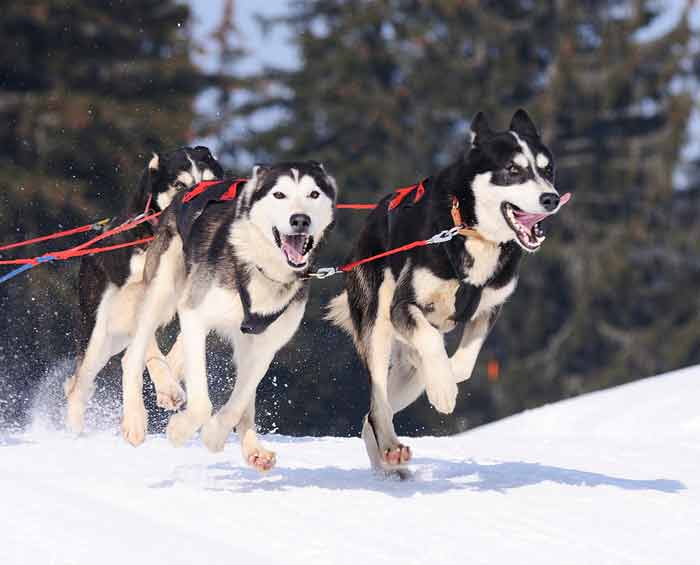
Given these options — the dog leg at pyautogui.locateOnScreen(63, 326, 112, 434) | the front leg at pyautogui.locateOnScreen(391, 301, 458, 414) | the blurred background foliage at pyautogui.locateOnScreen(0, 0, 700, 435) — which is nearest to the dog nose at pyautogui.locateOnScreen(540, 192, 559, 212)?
the front leg at pyautogui.locateOnScreen(391, 301, 458, 414)

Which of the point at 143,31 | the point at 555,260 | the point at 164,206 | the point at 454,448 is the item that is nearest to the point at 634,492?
the point at 454,448

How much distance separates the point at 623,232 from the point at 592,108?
2077mm

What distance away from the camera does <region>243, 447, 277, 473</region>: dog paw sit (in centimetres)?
536

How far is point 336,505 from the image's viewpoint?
16.5ft

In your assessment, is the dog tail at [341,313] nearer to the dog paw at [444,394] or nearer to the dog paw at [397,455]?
the dog paw at [397,455]

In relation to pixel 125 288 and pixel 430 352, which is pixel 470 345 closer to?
pixel 430 352

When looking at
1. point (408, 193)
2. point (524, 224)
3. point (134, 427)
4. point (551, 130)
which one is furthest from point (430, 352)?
point (551, 130)

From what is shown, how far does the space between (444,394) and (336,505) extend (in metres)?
0.54

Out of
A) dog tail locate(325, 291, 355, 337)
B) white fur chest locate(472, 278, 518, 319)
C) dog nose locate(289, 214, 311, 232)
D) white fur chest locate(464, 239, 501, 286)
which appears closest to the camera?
dog nose locate(289, 214, 311, 232)

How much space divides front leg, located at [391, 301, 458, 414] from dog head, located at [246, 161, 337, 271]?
1.57ft

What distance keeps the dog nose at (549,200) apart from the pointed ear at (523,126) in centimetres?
41

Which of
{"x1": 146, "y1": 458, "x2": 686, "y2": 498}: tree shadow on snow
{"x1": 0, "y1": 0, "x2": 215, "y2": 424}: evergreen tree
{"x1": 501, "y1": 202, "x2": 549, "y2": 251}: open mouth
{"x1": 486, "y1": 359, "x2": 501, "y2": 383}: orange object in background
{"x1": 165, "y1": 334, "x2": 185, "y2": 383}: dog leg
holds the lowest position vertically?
{"x1": 486, "y1": 359, "x2": 501, "y2": 383}: orange object in background

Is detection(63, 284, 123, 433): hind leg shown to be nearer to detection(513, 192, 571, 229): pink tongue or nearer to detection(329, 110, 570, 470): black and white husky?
detection(329, 110, 570, 470): black and white husky

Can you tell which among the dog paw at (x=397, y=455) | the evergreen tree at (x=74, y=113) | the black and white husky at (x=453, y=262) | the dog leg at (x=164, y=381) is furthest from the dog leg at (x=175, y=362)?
the evergreen tree at (x=74, y=113)
